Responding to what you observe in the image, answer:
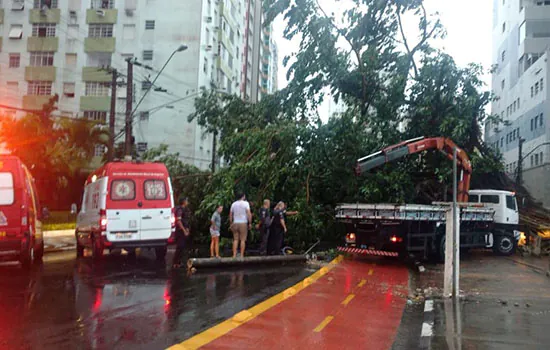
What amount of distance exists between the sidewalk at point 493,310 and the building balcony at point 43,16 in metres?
39.4

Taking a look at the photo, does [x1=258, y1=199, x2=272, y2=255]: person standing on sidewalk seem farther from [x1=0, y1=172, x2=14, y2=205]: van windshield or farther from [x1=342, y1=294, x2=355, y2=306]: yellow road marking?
[x1=0, y1=172, x2=14, y2=205]: van windshield

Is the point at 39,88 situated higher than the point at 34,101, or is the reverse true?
the point at 39,88

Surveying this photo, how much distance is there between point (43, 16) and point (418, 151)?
37.7 meters

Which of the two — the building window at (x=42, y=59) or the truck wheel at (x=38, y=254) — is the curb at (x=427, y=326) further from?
the building window at (x=42, y=59)

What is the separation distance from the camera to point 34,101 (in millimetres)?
42062

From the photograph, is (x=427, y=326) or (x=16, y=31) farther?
(x=16, y=31)

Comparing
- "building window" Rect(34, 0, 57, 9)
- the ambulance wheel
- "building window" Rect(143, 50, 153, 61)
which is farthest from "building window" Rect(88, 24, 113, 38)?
the ambulance wheel

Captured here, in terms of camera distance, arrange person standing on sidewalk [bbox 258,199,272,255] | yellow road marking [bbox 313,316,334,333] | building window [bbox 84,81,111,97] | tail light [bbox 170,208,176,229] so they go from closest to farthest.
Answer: yellow road marking [bbox 313,316,334,333]
tail light [bbox 170,208,176,229]
person standing on sidewalk [bbox 258,199,272,255]
building window [bbox 84,81,111,97]

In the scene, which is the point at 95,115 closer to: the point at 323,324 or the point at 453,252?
the point at 453,252

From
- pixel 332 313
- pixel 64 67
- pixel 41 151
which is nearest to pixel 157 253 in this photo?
pixel 332 313

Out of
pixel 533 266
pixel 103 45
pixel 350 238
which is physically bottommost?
pixel 533 266

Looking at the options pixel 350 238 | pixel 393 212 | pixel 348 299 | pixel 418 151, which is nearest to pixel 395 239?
pixel 393 212

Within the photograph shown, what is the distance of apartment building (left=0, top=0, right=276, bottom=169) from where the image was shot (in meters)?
41.2

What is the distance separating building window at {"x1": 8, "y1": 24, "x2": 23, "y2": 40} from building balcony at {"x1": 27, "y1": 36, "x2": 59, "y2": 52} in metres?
0.84
